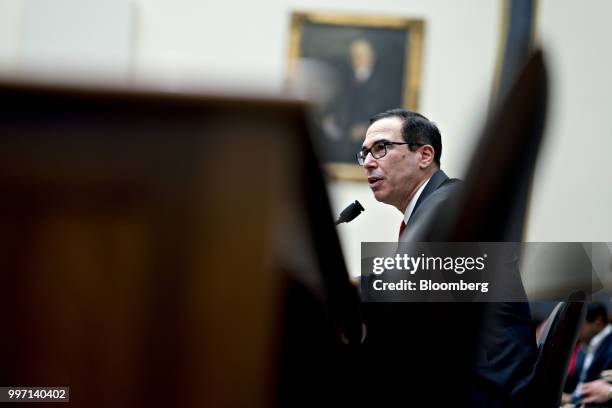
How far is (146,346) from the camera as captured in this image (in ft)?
2.52

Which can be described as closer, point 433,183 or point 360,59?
point 433,183

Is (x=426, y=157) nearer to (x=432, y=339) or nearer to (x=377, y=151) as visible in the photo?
(x=377, y=151)

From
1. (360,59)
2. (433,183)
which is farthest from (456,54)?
(433,183)

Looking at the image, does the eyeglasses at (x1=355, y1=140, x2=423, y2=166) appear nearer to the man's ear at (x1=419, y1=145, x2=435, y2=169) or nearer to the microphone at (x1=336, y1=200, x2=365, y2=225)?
the man's ear at (x1=419, y1=145, x2=435, y2=169)

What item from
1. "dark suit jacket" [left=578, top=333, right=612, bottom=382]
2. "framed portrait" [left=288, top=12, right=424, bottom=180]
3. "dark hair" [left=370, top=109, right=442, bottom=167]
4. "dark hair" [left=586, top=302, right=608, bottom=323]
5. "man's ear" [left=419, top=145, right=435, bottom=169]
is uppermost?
"framed portrait" [left=288, top=12, right=424, bottom=180]

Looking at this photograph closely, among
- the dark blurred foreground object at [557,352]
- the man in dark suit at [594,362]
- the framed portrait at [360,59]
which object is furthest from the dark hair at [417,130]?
the framed portrait at [360,59]

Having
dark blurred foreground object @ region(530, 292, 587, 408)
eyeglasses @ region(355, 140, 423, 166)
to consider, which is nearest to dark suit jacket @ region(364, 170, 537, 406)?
dark blurred foreground object @ region(530, 292, 587, 408)

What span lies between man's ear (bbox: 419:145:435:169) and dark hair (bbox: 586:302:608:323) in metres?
2.56

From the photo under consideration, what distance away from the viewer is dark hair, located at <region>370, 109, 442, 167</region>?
65.4 inches

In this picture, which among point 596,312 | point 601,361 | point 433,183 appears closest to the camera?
point 433,183

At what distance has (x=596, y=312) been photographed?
13.0 feet

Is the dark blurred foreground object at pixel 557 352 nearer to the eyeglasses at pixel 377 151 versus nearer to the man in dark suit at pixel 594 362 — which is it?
the eyeglasses at pixel 377 151

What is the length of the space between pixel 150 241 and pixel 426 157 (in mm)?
1033

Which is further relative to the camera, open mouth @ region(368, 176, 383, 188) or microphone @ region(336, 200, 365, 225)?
open mouth @ region(368, 176, 383, 188)
